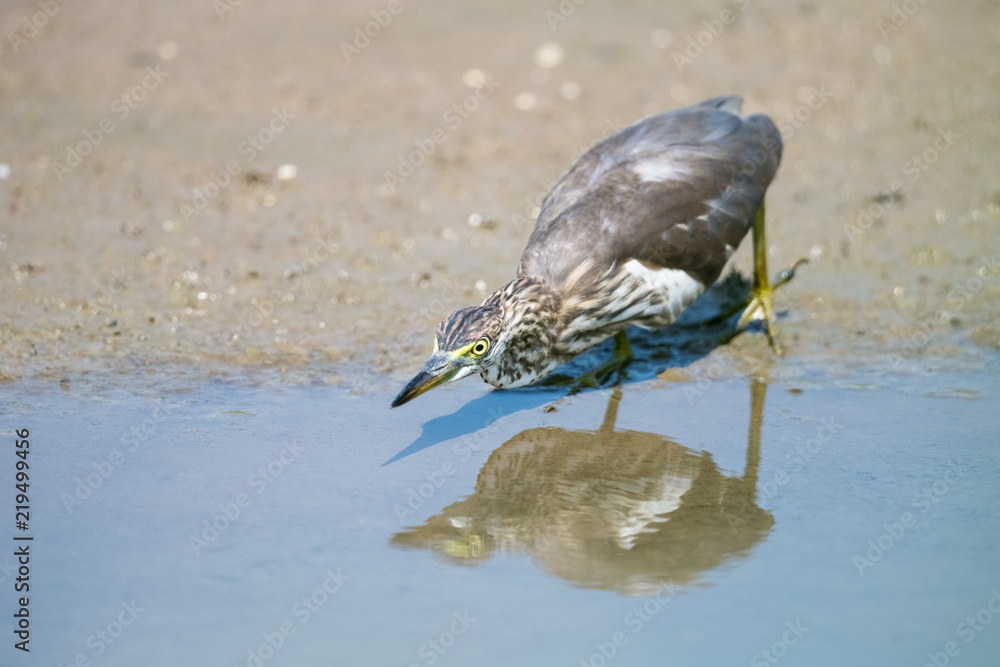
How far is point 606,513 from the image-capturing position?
4387mm

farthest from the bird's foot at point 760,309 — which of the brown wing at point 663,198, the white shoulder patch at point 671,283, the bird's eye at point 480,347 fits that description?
the bird's eye at point 480,347

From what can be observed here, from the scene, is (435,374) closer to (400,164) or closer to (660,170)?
(660,170)

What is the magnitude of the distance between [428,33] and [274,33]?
155 centimetres

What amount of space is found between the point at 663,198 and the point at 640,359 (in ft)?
3.41

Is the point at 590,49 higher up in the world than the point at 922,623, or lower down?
higher up

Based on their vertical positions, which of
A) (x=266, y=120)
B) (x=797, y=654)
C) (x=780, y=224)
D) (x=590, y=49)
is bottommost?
(x=797, y=654)

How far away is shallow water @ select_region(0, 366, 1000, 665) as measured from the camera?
141 inches

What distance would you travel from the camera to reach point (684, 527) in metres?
4.28

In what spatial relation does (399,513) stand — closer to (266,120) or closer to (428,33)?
(266,120)

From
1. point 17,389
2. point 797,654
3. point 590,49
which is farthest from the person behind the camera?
point 590,49

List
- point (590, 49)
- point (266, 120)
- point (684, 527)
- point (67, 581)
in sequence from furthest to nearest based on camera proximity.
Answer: point (590, 49) → point (266, 120) → point (684, 527) → point (67, 581)

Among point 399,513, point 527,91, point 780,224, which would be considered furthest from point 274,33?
point 399,513

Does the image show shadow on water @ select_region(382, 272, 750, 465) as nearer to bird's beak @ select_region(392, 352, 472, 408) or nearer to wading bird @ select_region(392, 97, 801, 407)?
wading bird @ select_region(392, 97, 801, 407)

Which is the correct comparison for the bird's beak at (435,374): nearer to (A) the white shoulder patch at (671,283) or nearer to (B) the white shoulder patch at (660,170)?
(A) the white shoulder patch at (671,283)
